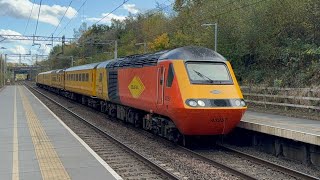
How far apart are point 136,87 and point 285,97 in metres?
7.07

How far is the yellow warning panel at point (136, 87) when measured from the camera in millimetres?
15211

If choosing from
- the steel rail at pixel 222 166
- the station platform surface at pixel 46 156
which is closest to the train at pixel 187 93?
the steel rail at pixel 222 166

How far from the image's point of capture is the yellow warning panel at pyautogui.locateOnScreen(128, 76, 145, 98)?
599 inches

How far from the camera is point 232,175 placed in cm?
951

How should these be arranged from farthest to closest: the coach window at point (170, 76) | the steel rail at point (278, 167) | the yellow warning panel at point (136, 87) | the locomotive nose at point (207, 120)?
the yellow warning panel at point (136, 87), the coach window at point (170, 76), the locomotive nose at point (207, 120), the steel rail at point (278, 167)

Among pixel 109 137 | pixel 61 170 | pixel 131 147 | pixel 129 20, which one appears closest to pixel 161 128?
pixel 131 147

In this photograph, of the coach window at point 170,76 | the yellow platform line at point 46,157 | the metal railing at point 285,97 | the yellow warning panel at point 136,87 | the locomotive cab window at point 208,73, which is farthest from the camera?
the metal railing at point 285,97

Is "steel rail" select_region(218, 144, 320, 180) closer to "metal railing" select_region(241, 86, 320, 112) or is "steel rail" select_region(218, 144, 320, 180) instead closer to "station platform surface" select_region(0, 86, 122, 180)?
"station platform surface" select_region(0, 86, 122, 180)

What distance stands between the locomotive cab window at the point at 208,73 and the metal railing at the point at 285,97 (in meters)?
5.52

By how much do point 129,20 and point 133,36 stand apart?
9.02m

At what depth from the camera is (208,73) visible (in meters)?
12.4

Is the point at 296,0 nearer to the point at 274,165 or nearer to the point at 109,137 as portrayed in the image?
the point at 109,137

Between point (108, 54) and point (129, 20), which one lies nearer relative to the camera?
point (108, 54)

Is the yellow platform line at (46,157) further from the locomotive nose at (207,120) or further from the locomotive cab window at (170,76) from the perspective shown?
the locomotive cab window at (170,76)
